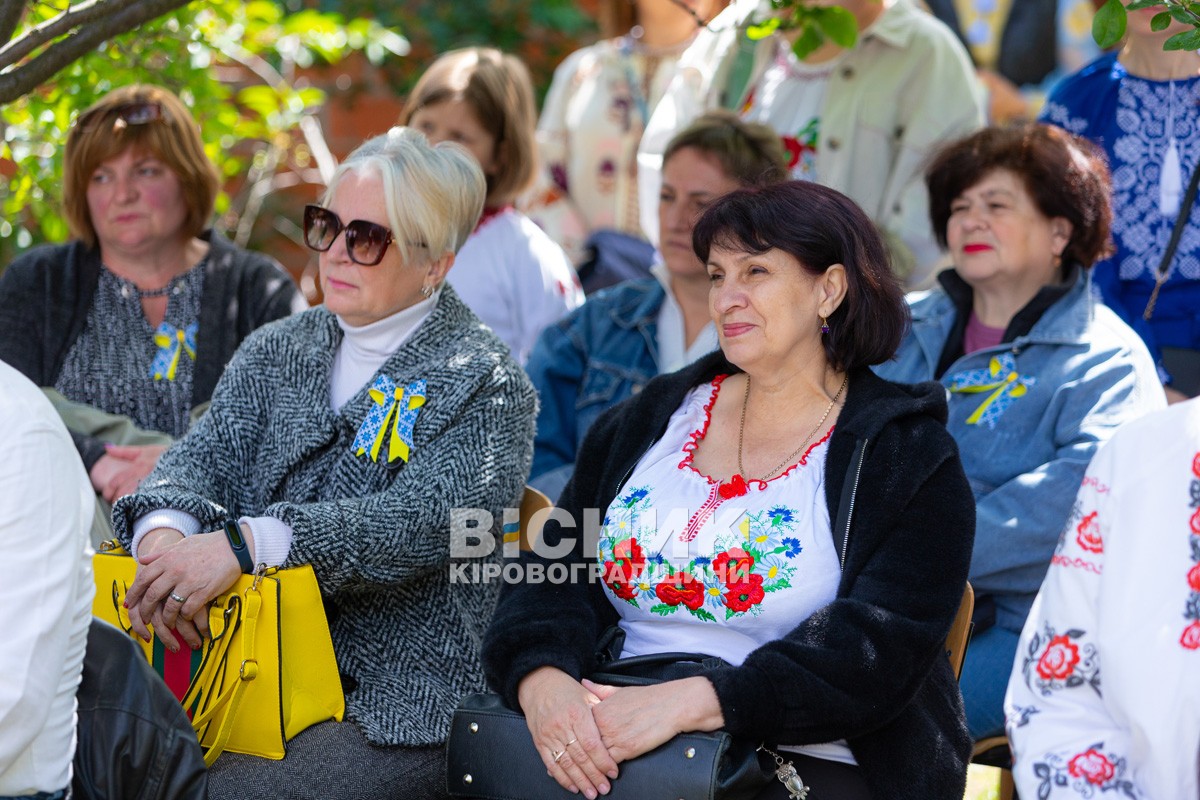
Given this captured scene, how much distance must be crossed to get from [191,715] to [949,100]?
3.30 meters

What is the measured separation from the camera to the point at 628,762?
259 centimetres

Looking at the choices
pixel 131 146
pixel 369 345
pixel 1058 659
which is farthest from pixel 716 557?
pixel 131 146

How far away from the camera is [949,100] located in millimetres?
4957

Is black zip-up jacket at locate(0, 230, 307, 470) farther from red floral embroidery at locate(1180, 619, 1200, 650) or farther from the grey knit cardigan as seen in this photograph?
red floral embroidery at locate(1180, 619, 1200, 650)

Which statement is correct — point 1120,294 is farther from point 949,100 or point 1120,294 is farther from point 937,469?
point 937,469

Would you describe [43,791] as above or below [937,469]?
below

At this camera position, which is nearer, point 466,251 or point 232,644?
point 232,644

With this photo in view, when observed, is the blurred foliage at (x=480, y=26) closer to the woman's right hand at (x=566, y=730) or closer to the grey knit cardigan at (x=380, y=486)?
the grey knit cardigan at (x=380, y=486)

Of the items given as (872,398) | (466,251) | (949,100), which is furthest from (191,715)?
(949,100)

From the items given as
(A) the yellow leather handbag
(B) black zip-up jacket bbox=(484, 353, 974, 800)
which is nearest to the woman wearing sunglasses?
(A) the yellow leather handbag

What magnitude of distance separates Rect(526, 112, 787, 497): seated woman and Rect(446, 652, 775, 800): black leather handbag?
1.65 metres

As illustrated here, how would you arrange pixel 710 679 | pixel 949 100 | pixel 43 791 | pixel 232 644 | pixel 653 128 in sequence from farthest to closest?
pixel 653 128 < pixel 949 100 < pixel 232 644 < pixel 710 679 < pixel 43 791

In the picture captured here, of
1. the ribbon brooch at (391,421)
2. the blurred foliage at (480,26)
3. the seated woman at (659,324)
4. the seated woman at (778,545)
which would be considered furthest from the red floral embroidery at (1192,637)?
the blurred foliage at (480,26)

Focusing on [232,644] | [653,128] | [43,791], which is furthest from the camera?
[653,128]
